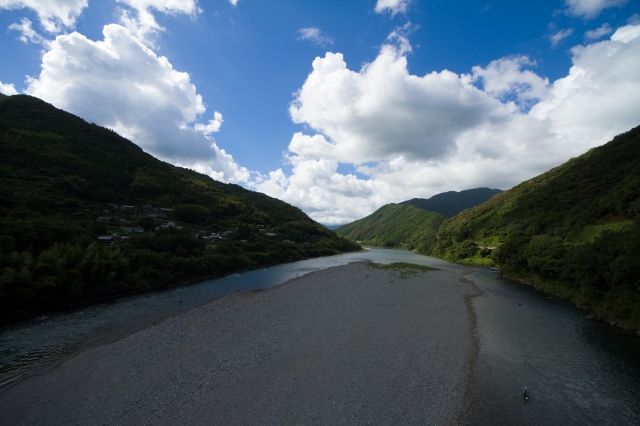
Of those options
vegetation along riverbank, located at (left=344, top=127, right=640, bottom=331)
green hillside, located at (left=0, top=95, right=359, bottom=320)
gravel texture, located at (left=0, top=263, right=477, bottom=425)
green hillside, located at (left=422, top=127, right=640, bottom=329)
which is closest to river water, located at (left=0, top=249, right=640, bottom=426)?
gravel texture, located at (left=0, top=263, right=477, bottom=425)

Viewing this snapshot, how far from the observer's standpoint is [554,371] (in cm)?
1230

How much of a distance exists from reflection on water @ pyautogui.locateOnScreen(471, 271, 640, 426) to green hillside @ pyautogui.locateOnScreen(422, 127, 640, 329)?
11.3 ft

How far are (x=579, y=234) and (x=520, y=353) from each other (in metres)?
36.1

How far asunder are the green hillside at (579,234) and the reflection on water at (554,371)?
135 inches

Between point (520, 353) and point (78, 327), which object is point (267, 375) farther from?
point (78, 327)

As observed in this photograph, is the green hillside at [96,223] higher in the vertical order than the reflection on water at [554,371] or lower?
higher

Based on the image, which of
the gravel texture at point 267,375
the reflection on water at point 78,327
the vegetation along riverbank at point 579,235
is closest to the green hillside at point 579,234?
the vegetation along riverbank at point 579,235

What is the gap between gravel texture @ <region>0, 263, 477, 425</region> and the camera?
9.05 metres

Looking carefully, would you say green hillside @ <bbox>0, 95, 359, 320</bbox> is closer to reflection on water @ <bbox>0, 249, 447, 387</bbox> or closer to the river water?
A: reflection on water @ <bbox>0, 249, 447, 387</bbox>

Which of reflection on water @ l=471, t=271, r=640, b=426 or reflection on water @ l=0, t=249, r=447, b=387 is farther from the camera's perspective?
reflection on water @ l=0, t=249, r=447, b=387

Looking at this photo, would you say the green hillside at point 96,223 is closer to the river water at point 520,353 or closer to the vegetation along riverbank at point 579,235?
the river water at point 520,353

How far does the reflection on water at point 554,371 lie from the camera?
9383 mm

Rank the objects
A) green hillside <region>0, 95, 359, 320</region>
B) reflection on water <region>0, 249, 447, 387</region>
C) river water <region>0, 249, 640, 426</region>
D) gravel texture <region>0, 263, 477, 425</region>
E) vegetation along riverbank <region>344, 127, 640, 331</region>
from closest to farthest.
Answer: gravel texture <region>0, 263, 477, 425</region> → river water <region>0, 249, 640, 426</region> → reflection on water <region>0, 249, 447, 387</region> → vegetation along riverbank <region>344, 127, 640, 331</region> → green hillside <region>0, 95, 359, 320</region>

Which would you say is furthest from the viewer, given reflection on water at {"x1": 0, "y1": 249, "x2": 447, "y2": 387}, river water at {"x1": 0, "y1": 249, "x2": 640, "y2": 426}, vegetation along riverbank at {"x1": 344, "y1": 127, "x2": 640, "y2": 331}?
vegetation along riverbank at {"x1": 344, "y1": 127, "x2": 640, "y2": 331}
